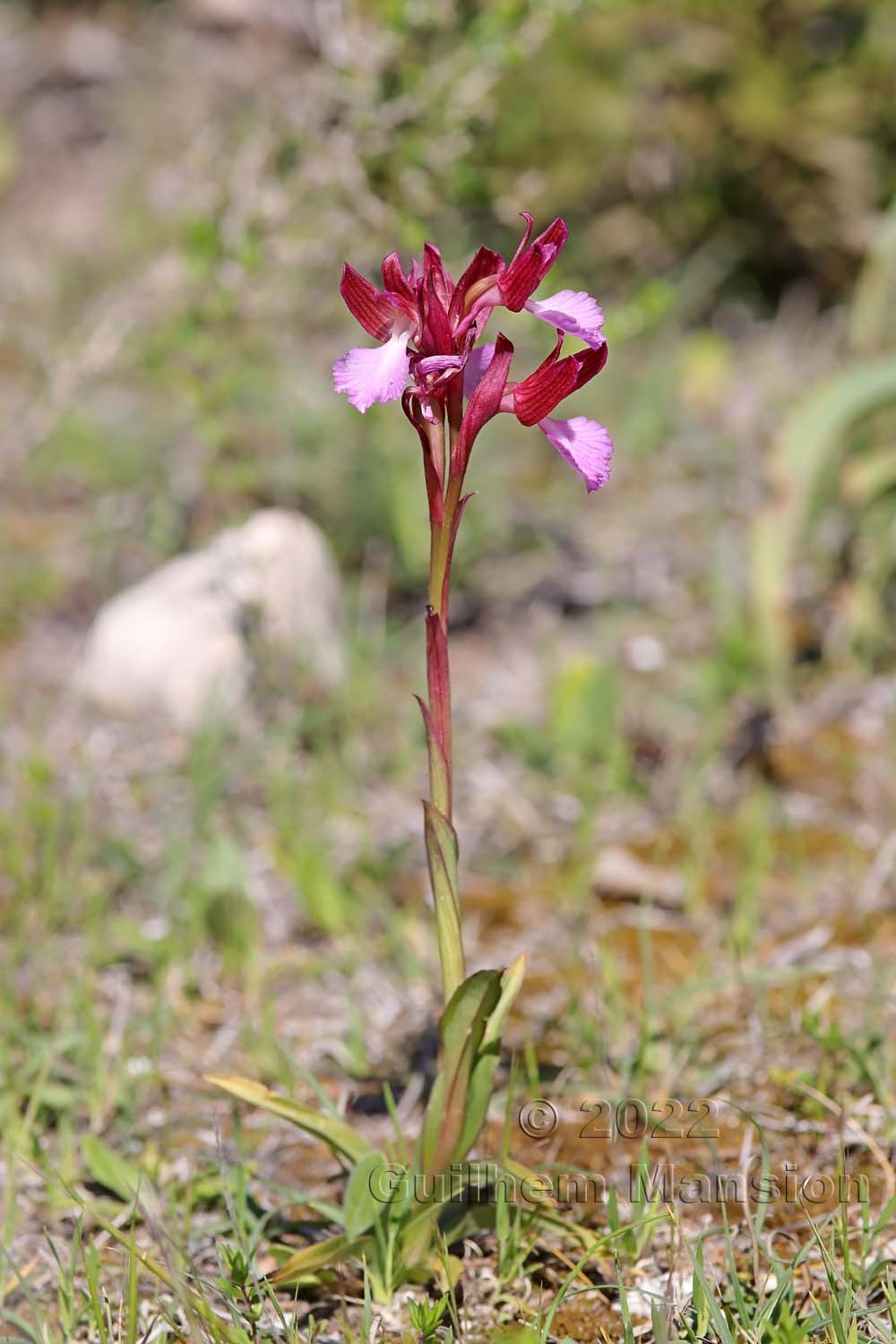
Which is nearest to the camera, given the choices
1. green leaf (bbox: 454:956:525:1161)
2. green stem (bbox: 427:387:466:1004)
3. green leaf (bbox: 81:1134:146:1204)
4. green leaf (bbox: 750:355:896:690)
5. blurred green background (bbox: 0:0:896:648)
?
green stem (bbox: 427:387:466:1004)

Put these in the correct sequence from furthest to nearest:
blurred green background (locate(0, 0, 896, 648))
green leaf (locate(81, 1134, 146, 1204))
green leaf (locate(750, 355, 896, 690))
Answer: blurred green background (locate(0, 0, 896, 648)) < green leaf (locate(750, 355, 896, 690)) < green leaf (locate(81, 1134, 146, 1204))

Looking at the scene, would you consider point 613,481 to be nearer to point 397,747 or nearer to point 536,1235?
point 397,747

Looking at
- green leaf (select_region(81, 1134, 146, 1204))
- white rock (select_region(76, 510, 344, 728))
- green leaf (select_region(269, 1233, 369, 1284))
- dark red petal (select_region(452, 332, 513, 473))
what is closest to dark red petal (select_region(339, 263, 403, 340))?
dark red petal (select_region(452, 332, 513, 473))

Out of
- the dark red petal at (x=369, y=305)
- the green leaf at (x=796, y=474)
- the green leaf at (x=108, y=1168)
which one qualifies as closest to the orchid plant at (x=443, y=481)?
the dark red petal at (x=369, y=305)

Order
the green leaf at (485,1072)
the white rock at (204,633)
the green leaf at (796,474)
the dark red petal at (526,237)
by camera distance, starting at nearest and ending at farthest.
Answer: the dark red petal at (526,237), the green leaf at (485,1072), the green leaf at (796,474), the white rock at (204,633)

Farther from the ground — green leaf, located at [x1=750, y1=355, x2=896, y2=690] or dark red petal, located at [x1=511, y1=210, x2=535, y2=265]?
green leaf, located at [x1=750, y1=355, x2=896, y2=690]

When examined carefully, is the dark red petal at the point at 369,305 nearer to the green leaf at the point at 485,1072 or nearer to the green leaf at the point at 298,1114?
the green leaf at the point at 485,1072

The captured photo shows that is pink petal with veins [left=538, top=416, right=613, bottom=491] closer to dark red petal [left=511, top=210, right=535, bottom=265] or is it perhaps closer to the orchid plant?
the orchid plant
